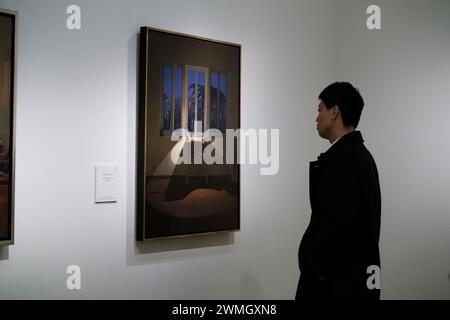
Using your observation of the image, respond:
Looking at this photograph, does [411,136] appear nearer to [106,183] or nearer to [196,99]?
[196,99]

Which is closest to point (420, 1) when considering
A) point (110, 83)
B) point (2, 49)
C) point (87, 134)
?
point (110, 83)

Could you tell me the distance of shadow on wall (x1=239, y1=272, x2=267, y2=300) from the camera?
2689 mm

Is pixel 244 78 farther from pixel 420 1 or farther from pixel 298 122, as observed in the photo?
pixel 420 1

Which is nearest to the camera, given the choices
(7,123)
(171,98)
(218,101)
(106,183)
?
(7,123)

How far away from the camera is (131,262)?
2.28m

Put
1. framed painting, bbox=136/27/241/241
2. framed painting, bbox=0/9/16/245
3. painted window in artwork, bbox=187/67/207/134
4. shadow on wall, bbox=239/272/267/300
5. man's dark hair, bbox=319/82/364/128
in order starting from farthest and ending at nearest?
shadow on wall, bbox=239/272/267/300, painted window in artwork, bbox=187/67/207/134, framed painting, bbox=136/27/241/241, man's dark hair, bbox=319/82/364/128, framed painting, bbox=0/9/16/245

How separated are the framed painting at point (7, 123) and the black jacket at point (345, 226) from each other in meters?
1.12

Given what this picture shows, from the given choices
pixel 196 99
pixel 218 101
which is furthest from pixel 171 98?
pixel 218 101

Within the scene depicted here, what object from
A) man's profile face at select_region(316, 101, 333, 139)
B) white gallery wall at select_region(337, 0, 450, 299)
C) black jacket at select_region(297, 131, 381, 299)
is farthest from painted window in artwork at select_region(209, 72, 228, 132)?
white gallery wall at select_region(337, 0, 450, 299)

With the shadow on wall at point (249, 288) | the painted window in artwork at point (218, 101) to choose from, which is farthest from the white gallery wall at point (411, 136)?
the painted window in artwork at point (218, 101)

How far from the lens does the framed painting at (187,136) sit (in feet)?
7.49

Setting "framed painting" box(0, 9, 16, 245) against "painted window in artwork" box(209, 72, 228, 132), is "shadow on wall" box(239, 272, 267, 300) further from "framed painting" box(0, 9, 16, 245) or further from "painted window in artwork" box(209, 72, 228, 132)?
"framed painting" box(0, 9, 16, 245)

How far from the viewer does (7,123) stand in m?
1.90

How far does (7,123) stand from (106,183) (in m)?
0.47
